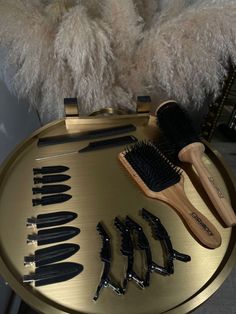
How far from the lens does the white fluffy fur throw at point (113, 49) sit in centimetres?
50

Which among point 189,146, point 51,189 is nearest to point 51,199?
point 51,189

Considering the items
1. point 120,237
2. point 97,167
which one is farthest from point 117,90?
point 120,237

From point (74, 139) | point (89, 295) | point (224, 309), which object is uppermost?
point (74, 139)

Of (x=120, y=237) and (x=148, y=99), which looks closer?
(x=120, y=237)

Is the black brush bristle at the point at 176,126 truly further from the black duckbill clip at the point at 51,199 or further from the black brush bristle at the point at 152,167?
the black duckbill clip at the point at 51,199

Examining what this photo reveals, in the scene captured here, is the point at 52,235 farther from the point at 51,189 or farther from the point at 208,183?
the point at 208,183

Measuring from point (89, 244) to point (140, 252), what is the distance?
7 cm

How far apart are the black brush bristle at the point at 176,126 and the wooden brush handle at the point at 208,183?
12mm

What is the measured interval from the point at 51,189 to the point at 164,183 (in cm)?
18

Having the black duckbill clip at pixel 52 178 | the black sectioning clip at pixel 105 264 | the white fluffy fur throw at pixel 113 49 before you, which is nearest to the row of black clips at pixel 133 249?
the black sectioning clip at pixel 105 264

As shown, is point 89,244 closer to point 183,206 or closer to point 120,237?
point 120,237

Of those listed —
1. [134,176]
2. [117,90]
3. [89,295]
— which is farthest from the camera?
[117,90]

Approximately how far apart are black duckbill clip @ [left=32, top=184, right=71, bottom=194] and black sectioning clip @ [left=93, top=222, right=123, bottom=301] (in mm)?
86

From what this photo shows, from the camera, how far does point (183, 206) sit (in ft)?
1.41
